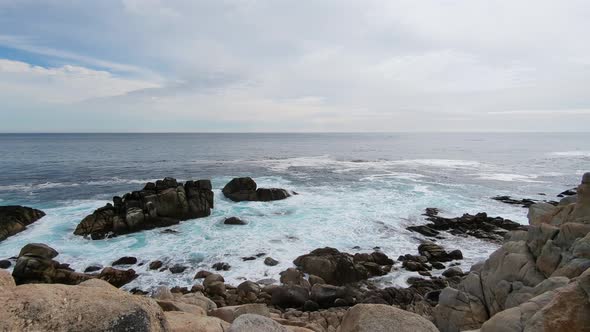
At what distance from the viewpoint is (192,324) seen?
6.50 m

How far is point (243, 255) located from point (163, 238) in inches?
281

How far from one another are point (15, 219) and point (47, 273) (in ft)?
37.1

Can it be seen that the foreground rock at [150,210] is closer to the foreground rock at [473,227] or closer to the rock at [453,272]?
the foreground rock at [473,227]

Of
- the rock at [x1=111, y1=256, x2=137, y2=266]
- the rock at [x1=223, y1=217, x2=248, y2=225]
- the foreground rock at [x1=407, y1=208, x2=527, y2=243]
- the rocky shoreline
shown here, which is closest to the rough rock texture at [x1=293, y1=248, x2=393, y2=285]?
the rocky shoreline

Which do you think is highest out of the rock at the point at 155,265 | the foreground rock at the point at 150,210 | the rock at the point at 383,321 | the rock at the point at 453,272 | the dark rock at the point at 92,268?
the rock at the point at 383,321

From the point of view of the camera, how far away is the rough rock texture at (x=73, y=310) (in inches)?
161

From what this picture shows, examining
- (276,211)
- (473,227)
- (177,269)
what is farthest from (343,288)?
(473,227)

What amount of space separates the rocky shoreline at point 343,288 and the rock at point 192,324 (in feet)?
0.14

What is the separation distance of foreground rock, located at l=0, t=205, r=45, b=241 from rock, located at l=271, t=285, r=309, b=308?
2106 cm

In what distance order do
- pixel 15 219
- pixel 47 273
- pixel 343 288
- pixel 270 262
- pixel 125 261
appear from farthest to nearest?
pixel 15 219
pixel 125 261
pixel 270 262
pixel 47 273
pixel 343 288

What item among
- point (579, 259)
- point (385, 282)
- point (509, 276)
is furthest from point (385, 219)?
point (579, 259)

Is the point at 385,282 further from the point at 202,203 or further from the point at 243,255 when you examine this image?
the point at 202,203

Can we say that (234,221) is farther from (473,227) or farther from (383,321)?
(383,321)

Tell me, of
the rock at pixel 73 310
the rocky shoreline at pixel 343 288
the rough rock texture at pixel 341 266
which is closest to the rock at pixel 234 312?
the rocky shoreline at pixel 343 288
